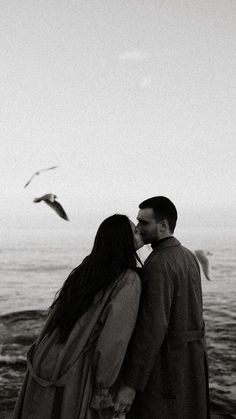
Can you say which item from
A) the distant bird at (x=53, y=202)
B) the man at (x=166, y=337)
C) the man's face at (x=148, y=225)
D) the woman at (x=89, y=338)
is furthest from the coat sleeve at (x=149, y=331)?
the distant bird at (x=53, y=202)

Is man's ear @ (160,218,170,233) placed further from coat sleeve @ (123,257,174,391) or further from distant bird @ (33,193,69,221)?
distant bird @ (33,193,69,221)

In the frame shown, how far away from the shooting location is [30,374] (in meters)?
2.15

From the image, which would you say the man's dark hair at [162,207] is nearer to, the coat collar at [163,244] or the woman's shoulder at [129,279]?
the coat collar at [163,244]

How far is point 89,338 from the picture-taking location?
6.95ft

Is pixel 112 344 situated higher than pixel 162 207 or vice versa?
pixel 162 207

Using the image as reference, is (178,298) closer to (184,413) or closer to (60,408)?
(184,413)

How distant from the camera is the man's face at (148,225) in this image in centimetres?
248

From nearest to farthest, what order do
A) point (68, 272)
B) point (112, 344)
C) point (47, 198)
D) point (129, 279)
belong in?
point (112, 344), point (129, 279), point (47, 198), point (68, 272)

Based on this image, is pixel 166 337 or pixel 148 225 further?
pixel 148 225

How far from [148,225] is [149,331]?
1.82 ft

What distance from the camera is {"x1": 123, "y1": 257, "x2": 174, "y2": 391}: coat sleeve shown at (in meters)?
2.23

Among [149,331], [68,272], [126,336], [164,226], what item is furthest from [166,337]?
[68,272]

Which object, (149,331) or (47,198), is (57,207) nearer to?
(47,198)

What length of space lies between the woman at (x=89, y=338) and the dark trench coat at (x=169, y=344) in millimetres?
143
